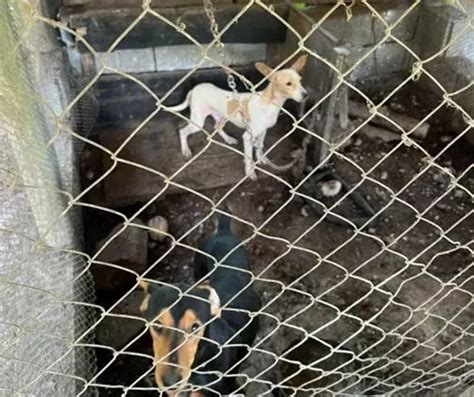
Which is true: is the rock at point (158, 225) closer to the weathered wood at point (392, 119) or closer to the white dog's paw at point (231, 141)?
the white dog's paw at point (231, 141)

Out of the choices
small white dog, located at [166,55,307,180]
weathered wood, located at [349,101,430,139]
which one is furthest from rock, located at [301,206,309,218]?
weathered wood, located at [349,101,430,139]

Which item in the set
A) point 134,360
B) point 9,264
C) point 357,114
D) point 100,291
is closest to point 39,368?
point 9,264

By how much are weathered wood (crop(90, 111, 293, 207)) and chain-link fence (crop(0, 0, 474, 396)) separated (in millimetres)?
12

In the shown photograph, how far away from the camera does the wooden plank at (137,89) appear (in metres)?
3.81

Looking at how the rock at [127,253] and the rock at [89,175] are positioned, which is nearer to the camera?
the rock at [127,253]

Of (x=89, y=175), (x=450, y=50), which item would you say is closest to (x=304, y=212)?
(x=89, y=175)

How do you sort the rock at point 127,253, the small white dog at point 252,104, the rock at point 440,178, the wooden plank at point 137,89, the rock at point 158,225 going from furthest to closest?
the wooden plank at point 137,89 < the rock at point 440,178 < the small white dog at point 252,104 < the rock at point 158,225 < the rock at point 127,253

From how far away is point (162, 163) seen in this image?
3.49 metres

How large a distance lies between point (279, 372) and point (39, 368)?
2.94ft

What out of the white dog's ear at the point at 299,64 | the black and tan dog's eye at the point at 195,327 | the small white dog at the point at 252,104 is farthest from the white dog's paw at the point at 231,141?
the black and tan dog's eye at the point at 195,327

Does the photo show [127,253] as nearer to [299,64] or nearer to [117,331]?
[117,331]

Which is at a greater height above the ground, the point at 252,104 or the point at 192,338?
the point at 252,104

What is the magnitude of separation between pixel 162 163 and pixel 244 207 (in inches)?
24.4

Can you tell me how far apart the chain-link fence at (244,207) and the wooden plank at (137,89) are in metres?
0.01
